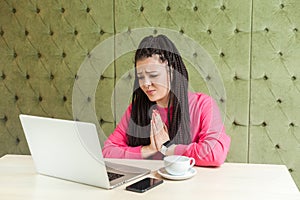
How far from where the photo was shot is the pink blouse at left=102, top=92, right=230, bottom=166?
5.48 feet

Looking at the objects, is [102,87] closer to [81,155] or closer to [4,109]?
[4,109]

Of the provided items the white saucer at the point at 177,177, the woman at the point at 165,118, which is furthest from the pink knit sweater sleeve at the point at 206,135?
the white saucer at the point at 177,177

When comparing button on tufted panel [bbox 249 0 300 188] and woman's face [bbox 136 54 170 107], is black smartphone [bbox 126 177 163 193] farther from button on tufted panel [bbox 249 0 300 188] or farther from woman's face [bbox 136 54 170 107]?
button on tufted panel [bbox 249 0 300 188]

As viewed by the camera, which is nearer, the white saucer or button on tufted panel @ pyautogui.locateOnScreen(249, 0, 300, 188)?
the white saucer

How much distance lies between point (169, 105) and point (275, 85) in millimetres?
728

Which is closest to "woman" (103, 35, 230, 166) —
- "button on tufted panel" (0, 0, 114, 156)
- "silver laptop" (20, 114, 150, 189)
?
"silver laptop" (20, 114, 150, 189)

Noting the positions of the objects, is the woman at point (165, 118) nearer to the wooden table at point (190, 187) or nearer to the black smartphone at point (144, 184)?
the wooden table at point (190, 187)

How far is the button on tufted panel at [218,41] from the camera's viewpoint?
229 cm

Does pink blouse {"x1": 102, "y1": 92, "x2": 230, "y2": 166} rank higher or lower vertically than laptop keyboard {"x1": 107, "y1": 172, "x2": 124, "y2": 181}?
higher

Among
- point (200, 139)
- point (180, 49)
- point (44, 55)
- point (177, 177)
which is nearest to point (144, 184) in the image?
point (177, 177)

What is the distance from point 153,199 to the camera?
4.28 feet

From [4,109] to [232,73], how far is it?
56.7 inches

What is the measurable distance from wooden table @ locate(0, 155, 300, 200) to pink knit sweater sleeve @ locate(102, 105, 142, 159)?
0.57 ft

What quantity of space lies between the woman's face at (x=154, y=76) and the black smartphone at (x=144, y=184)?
0.40 meters
